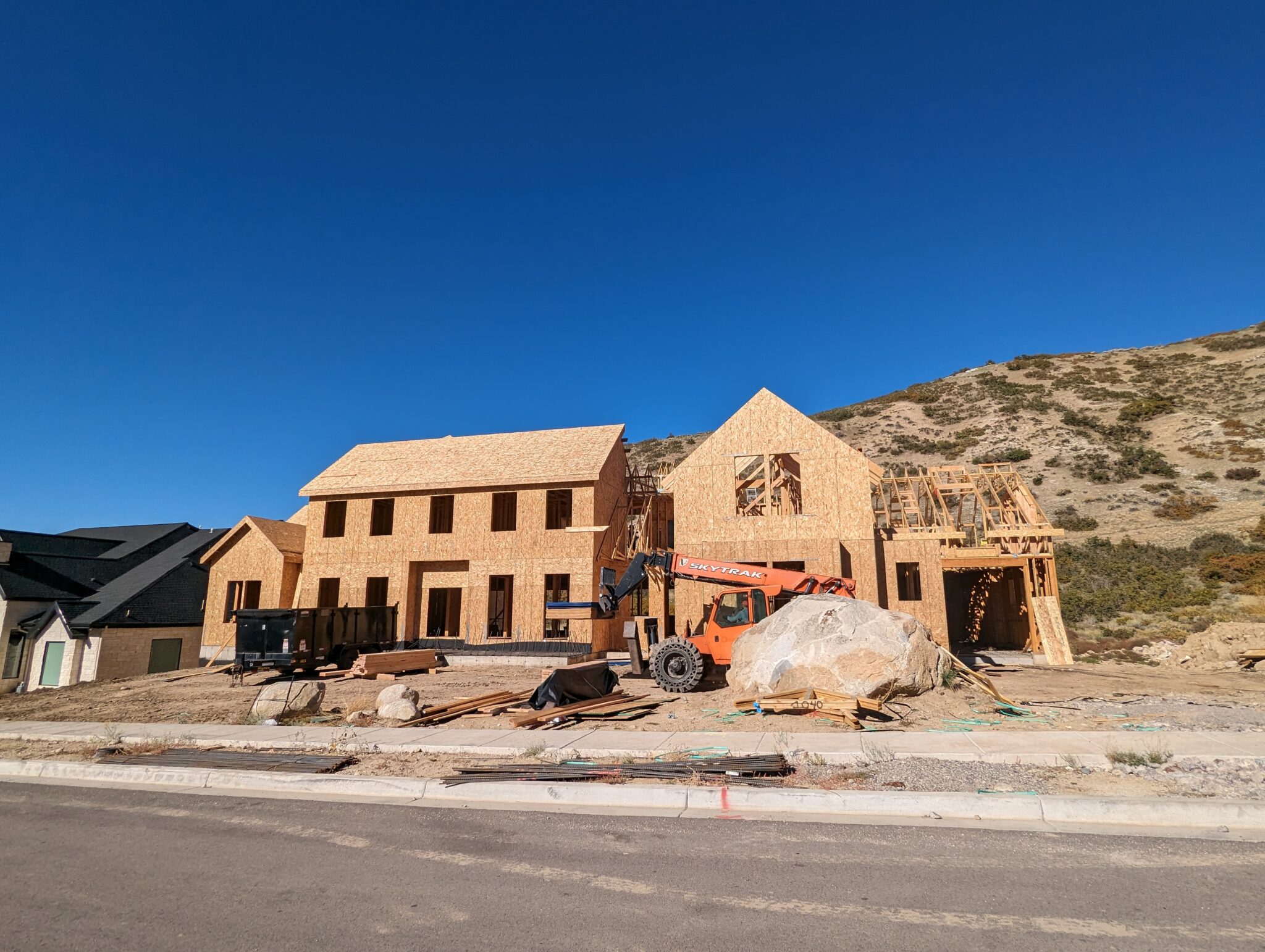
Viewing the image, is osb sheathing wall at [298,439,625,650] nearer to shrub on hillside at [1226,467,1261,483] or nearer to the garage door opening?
the garage door opening

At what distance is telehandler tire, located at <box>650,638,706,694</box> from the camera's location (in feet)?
54.1

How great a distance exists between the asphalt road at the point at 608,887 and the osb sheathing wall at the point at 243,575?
24.8 meters

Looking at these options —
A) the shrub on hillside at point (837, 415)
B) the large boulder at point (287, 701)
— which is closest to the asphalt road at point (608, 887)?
the large boulder at point (287, 701)

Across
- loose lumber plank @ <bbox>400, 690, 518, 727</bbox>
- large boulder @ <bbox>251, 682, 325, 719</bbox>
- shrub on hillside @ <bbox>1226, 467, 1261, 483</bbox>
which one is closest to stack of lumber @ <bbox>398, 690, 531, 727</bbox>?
loose lumber plank @ <bbox>400, 690, 518, 727</bbox>

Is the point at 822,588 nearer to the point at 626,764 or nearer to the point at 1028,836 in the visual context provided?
the point at 626,764

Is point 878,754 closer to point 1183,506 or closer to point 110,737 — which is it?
point 110,737

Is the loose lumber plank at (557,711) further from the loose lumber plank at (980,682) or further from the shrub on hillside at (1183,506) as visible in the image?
the shrub on hillside at (1183,506)

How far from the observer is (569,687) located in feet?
47.5

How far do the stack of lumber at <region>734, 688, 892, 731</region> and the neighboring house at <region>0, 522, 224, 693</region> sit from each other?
2900 centimetres

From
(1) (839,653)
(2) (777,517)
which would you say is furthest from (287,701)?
(2) (777,517)

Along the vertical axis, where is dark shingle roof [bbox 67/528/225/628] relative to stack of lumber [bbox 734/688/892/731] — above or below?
above

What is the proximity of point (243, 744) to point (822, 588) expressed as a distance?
12994mm

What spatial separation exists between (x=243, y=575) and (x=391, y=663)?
12.4 metres

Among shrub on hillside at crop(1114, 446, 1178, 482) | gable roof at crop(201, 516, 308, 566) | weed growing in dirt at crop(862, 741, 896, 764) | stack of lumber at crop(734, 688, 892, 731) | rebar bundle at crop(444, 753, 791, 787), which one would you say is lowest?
rebar bundle at crop(444, 753, 791, 787)
